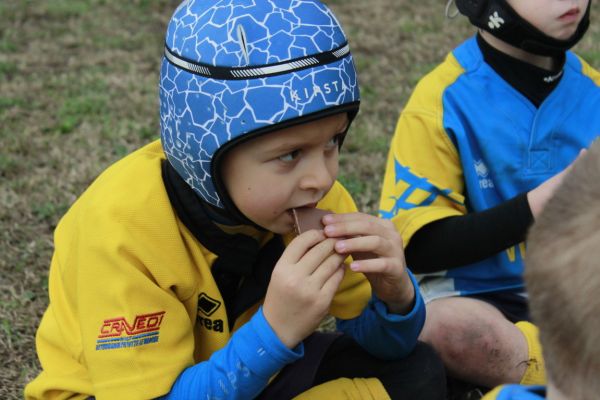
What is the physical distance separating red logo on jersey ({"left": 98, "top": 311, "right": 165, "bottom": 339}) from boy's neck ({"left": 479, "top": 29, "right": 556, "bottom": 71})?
A: 5.07 feet

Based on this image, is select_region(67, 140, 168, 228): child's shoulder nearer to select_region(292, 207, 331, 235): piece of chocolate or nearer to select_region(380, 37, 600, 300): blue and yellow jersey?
select_region(292, 207, 331, 235): piece of chocolate

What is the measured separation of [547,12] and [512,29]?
0.40ft

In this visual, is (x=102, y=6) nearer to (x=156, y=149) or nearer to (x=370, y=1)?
(x=370, y=1)

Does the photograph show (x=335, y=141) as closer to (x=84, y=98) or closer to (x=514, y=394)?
(x=514, y=394)

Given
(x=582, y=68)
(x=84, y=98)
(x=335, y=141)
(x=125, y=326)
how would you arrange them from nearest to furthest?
(x=125, y=326)
(x=335, y=141)
(x=582, y=68)
(x=84, y=98)

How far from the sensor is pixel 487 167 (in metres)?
3.04

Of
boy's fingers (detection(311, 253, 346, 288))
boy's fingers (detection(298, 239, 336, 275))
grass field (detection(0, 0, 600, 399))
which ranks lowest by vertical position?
grass field (detection(0, 0, 600, 399))

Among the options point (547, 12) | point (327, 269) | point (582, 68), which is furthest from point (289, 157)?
point (582, 68)

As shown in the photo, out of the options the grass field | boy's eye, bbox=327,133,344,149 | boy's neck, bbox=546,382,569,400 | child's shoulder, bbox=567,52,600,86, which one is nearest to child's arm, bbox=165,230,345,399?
boy's eye, bbox=327,133,344,149

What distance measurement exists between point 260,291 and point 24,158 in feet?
8.25

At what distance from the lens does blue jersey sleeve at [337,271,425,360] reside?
2.54m

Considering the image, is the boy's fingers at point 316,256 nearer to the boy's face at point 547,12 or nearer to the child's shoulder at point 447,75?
the child's shoulder at point 447,75

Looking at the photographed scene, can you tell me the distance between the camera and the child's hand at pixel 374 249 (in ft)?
7.52

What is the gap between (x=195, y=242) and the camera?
2.45 m
